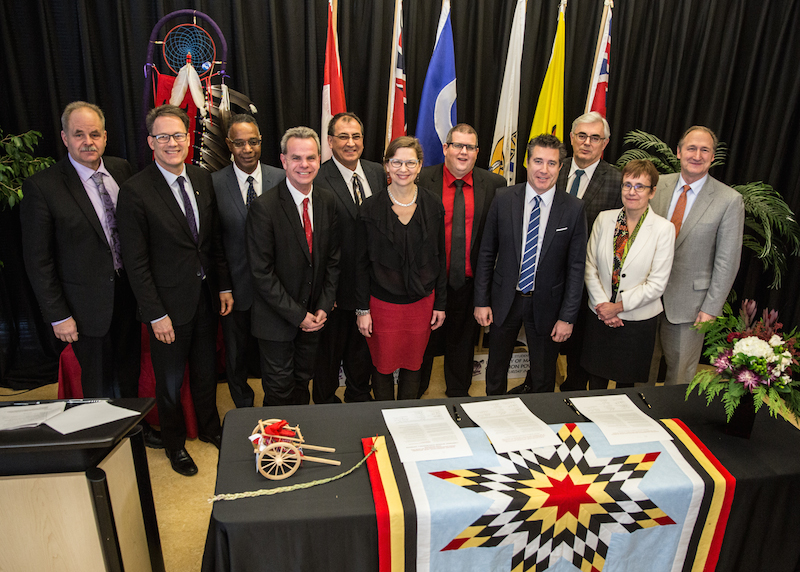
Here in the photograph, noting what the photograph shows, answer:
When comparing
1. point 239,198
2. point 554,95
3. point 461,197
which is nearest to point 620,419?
point 461,197

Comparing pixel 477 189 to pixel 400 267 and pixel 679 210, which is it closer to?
pixel 400 267

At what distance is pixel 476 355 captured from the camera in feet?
12.4

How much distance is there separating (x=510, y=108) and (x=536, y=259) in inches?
61.1

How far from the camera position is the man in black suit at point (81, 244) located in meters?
2.43

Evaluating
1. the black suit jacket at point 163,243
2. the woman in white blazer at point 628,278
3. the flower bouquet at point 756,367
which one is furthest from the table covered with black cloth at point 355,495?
the black suit jacket at point 163,243

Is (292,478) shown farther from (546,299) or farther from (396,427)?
(546,299)

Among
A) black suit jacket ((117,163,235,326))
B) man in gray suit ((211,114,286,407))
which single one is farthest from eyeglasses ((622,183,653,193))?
black suit jacket ((117,163,235,326))

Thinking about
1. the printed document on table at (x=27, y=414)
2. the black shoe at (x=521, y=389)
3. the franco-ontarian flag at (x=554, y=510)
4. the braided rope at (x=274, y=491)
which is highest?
the printed document on table at (x=27, y=414)

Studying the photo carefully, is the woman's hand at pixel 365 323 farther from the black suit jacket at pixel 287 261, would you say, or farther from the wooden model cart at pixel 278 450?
the wooden model cart at pixel 278 450

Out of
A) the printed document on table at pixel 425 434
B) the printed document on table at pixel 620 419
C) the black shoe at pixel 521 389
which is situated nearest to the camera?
the printed document on table at pixel 425 434

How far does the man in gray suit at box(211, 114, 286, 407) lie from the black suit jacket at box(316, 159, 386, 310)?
29 centimetres

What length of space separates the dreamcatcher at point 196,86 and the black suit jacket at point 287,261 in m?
0.89

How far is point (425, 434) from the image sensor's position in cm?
180

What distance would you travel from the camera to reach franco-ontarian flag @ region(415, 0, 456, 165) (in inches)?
145
